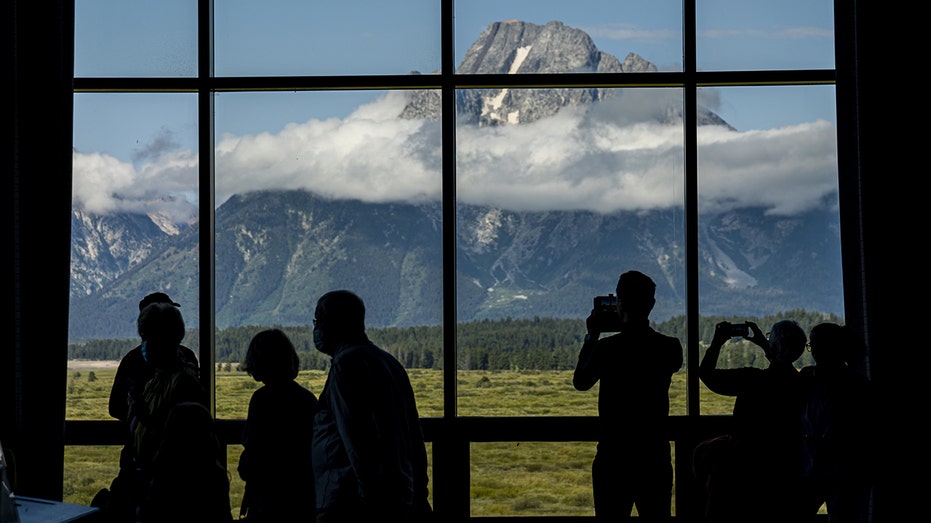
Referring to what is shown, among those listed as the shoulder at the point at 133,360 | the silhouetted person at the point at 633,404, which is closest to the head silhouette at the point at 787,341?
the silhouetted person at the point at 633,404

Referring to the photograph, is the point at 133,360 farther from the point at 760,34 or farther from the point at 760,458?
the point at 760,34

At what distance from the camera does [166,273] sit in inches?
181

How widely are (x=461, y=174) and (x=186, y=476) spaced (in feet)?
8.02

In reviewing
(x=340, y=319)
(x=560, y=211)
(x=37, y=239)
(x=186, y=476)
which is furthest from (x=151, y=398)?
(x=560, y=211)

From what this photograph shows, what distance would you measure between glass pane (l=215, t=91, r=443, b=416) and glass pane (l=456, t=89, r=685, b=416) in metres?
0.20

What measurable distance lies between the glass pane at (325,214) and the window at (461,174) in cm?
1

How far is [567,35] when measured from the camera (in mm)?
4559

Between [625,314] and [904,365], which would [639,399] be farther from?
[904,365]

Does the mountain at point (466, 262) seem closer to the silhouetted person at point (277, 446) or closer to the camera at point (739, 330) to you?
the camera at point (739, 330)

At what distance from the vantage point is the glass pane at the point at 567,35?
14.9ft

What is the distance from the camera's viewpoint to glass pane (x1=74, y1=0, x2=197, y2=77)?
15.0ft

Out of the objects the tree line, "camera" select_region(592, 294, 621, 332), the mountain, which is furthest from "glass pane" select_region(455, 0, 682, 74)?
"camera" select_region(592, 294, 621, 332)

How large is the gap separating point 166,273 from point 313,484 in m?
2.34

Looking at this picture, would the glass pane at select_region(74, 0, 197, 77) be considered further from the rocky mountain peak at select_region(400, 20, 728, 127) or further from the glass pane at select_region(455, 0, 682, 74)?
the glass pane at select_region(455, 0, 682, 74)
